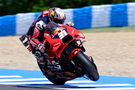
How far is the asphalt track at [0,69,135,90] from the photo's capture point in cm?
716

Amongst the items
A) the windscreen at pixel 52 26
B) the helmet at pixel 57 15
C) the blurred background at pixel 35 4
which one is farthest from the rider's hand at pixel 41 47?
the blurred background at pixel 35 4

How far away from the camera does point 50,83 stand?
311 inches

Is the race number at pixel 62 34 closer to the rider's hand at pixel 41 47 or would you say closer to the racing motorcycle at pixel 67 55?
the racing motorcycle at pixel 67 55

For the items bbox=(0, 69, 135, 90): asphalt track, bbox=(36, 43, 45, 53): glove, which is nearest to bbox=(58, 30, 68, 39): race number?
bbox=(36, 43, 45, 53): glove

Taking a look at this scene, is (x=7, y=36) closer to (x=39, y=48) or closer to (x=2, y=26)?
(x=2, y=26)

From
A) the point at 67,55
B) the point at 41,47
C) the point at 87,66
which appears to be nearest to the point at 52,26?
the point at 41,47

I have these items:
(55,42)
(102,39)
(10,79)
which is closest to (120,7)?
(102,39)

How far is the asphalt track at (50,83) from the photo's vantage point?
282 inches

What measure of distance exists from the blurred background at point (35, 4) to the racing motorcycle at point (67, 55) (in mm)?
11412

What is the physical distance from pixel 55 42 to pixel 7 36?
344 inches

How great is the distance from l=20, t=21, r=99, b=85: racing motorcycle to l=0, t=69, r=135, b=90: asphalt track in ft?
1.15

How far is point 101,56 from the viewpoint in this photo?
35.8 feet

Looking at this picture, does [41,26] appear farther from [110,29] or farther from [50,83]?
[110,29]

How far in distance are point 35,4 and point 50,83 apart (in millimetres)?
11854
